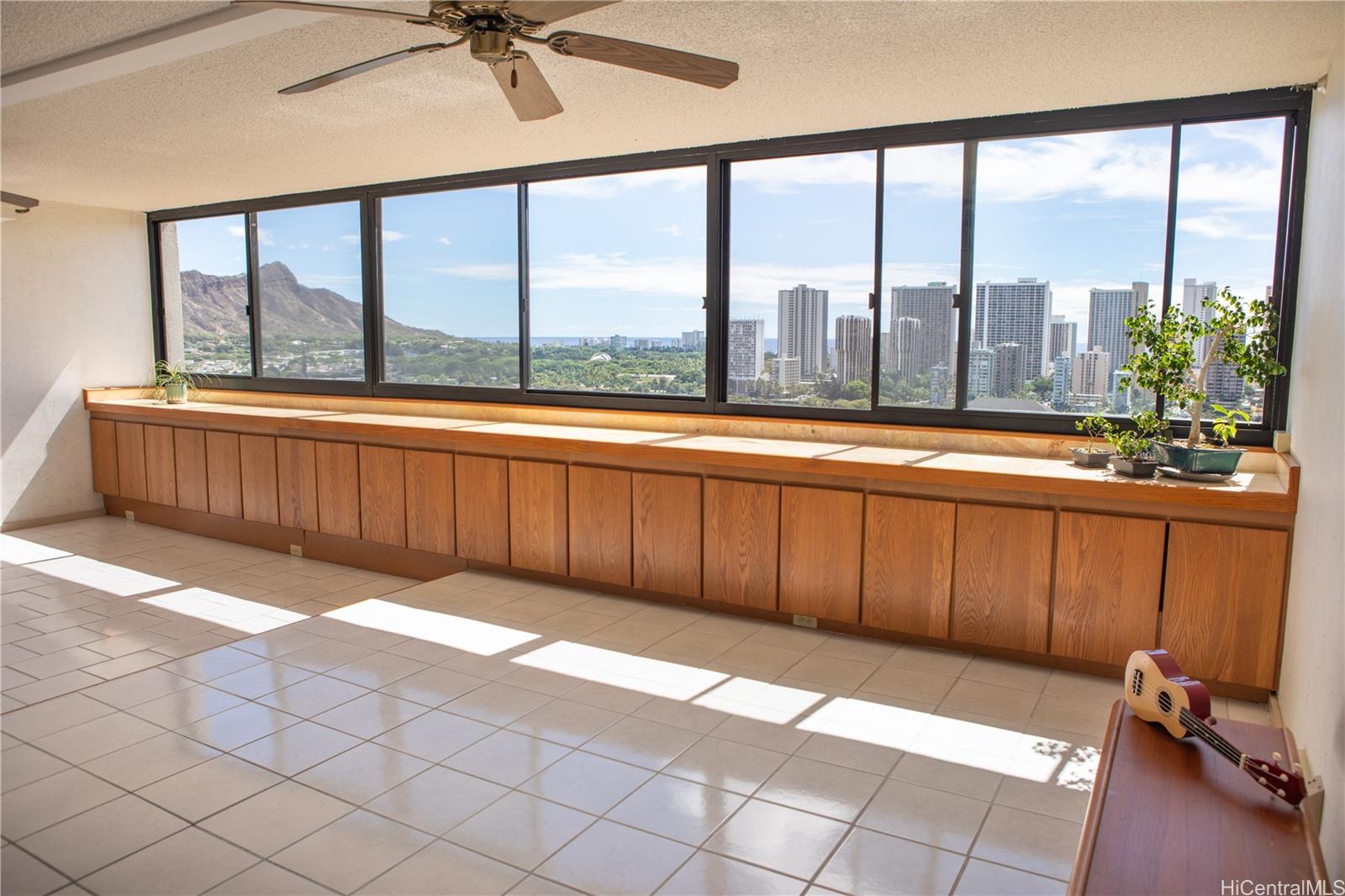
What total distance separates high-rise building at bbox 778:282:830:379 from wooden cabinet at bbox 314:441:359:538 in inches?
118

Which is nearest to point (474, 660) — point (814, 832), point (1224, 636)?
point (814, 832)

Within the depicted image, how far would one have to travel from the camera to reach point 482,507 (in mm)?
5434

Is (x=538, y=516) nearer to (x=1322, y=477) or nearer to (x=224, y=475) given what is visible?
(x=224, y=475)

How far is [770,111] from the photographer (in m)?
4.30

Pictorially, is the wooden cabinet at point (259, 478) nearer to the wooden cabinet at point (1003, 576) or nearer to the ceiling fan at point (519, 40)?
the ceiling fan at point (519, 40)

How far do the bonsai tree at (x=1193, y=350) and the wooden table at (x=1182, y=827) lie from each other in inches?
77.3

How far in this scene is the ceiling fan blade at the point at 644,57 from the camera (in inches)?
95.0

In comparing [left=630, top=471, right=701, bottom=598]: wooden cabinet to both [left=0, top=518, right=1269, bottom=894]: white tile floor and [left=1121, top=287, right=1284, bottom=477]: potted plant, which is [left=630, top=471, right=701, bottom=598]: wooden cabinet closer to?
[left=0, top=518, right=1269, bottom=894]: white tile floor

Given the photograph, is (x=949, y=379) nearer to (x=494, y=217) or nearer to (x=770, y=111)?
(x=770, y=111)

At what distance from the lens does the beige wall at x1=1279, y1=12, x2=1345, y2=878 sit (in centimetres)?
204

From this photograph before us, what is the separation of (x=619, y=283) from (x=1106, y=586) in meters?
3.37

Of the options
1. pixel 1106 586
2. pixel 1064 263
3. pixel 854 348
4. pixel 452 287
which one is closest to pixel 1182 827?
pixel 1106 586

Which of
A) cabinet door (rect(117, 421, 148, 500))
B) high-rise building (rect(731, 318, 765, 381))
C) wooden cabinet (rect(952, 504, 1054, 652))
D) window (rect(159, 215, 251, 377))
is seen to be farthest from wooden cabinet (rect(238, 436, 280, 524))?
wooden cabinet (rect(952, 504, 1054, 652))

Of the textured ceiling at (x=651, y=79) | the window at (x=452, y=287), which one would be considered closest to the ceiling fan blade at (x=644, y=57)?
the textured ceiling at (x=651, y=79)
